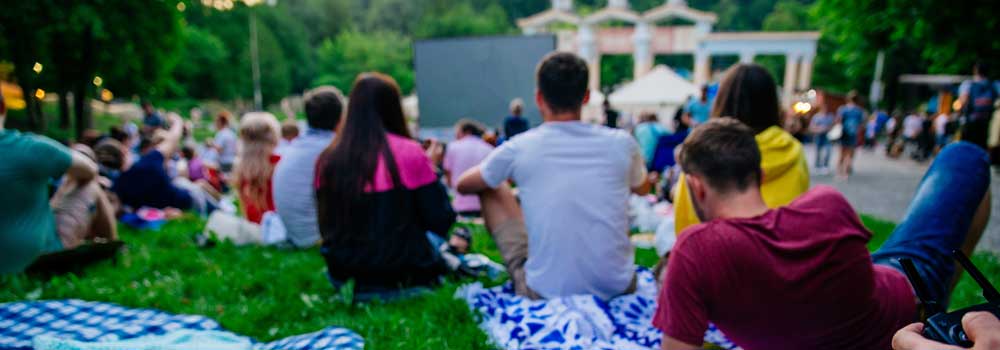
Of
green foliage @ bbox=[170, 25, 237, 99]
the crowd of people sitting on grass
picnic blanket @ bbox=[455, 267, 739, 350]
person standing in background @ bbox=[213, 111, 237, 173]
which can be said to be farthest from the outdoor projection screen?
green foliage @ bbox=[170, 25, 237, 99]

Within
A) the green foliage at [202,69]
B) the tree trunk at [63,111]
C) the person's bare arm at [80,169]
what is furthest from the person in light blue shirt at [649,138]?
the green foliage at [202,69]

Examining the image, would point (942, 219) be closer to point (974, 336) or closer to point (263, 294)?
point (974, 336)

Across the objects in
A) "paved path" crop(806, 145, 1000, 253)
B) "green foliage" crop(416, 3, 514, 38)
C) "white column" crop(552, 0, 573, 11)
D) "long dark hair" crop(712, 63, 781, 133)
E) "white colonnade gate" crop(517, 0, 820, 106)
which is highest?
"green foliage" crop(416, 3, 514, 38)

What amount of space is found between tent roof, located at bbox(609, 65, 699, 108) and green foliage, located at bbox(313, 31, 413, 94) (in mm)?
32505

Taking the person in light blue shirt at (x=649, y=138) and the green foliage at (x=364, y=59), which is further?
the green foliage at (x=364, y=59)

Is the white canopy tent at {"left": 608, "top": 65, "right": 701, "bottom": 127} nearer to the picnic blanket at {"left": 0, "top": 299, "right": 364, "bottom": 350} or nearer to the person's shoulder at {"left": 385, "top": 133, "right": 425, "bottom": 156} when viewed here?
the person's shoulder at {"left": 385, "top": 133, "right": 425, "bottom": 156}

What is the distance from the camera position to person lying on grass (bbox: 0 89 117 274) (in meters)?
2.92

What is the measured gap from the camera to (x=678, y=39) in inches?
1194

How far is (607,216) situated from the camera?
2.46 metres

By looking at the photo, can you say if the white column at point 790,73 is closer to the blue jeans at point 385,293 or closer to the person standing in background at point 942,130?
the person standing in background at point 942,130

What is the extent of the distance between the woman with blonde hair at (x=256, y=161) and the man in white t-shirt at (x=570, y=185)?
9.01 feet

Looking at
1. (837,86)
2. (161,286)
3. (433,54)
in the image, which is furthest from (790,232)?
(837,86)

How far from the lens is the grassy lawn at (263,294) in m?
2.66

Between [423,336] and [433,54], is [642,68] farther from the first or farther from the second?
[423,336]
